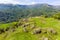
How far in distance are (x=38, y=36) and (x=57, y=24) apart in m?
22.7

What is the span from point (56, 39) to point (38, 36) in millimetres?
9871

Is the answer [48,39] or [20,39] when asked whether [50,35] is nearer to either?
[48,39]

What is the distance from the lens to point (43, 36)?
81562mm

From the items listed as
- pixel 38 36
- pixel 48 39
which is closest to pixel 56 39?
pixel 48 39

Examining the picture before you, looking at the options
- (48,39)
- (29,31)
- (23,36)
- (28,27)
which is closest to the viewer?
(48,39)

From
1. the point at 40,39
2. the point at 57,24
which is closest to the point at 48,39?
the point at 40,39

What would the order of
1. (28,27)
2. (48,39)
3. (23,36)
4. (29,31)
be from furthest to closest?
(28,27) < (29,31) < (23,36) < (48,39)

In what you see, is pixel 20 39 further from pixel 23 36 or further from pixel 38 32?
pixel 38 32

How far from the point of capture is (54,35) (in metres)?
84.7

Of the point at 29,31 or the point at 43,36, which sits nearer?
the point at 43,36

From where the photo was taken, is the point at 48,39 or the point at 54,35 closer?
the point at 48,39

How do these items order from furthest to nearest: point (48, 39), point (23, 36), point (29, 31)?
point (29, 31) < point (23, 36) < point (48, 39)

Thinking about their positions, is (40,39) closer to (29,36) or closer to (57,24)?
(29,36)

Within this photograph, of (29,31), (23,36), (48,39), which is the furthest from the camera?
(29,31)
